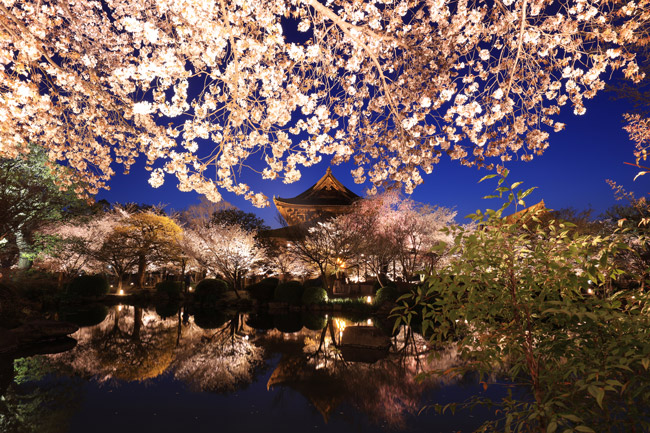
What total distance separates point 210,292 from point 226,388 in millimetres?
17899

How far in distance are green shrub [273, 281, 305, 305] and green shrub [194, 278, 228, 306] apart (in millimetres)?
4561

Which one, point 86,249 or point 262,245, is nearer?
point 86,249

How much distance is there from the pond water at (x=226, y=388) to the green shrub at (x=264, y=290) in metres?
10.9

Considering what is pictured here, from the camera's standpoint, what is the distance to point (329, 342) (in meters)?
13.0

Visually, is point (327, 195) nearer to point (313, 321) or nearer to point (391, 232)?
point (391, 232)

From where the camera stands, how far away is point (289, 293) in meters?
23.0

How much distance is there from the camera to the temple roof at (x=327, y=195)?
121 feet

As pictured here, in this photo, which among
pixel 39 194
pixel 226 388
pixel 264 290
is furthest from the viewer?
pixel 264 290

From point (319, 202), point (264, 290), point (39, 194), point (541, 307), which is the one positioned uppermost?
point (319, 202)

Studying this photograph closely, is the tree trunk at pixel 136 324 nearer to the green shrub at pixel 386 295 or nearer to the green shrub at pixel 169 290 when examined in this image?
the green shrub at pixel 169 290

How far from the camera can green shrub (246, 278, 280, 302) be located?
24.7 meters

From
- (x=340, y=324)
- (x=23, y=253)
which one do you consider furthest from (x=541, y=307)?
(x=23, y=253)

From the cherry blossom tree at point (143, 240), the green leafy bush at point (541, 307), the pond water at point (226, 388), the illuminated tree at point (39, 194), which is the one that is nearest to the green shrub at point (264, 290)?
the cherry blossom tree at point (143, 240)

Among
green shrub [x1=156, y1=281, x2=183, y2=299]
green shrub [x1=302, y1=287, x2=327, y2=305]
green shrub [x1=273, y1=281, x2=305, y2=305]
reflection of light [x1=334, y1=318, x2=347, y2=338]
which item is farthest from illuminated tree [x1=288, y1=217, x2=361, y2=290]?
green shrub [x1=156, y1=281, x2=183, y2=299]
